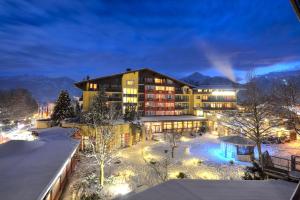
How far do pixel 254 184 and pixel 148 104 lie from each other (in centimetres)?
3702

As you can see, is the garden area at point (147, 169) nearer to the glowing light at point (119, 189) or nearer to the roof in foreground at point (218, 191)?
the glowing light at point (119, 189)

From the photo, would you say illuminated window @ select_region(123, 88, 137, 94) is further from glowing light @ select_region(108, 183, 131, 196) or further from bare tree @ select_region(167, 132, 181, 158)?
glowing light @ select_region(108, 183, 131, 196)

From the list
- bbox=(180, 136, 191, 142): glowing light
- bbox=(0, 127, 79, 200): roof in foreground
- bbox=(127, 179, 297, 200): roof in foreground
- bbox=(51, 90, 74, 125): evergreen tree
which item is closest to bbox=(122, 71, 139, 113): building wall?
bbox=(51, 90, 74, 125): evergreen tree

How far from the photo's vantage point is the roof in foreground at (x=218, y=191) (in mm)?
7379

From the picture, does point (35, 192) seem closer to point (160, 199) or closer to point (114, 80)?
point (160, 199)

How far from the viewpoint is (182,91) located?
49719 mm

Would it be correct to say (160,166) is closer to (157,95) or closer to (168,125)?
(168,125)

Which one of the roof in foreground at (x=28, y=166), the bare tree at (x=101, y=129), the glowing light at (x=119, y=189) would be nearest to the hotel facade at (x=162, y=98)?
the bare tree at (x=101, y=129)

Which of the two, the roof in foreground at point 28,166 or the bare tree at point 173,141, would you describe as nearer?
the roof in foreground at point 28,166

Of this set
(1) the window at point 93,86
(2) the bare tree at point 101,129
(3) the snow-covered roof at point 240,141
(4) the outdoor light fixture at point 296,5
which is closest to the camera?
(4) the outdoor light fixture at point 296,5

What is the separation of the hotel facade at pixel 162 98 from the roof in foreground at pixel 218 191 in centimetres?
2896

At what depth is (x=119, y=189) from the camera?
54.2ft

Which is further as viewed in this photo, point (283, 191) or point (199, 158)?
point (199, 158)

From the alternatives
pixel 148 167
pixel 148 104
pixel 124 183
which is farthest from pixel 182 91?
pixel 124 183
